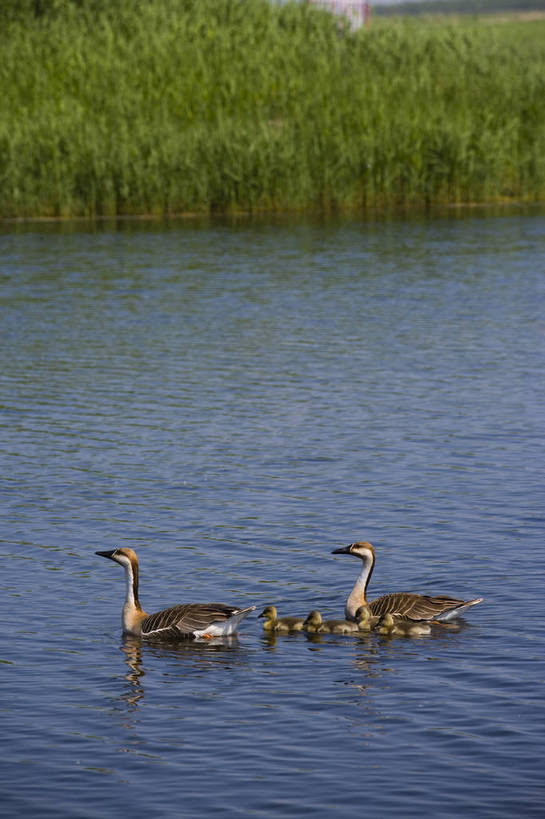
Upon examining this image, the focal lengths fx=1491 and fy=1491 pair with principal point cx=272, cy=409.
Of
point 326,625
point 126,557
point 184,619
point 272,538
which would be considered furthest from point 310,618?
point 272,538

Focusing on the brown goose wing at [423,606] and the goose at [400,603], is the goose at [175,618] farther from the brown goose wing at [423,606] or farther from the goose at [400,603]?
the brown goose wing at [423,606]

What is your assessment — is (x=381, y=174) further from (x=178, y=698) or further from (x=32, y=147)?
(x=178, y=698)

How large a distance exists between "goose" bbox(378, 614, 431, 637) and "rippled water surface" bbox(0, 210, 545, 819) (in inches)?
3.7

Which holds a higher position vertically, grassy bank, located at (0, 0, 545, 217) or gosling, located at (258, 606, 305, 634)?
grassy bank, located at (0, 0, 545, 217)

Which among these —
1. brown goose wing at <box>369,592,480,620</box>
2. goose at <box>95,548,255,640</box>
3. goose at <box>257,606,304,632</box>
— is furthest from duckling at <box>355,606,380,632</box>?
goose at <box>95,548,255,640</box>

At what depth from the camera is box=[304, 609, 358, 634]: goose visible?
495 inches

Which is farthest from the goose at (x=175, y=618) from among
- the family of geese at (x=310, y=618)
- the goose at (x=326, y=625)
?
the goose at (x=326, y=625)

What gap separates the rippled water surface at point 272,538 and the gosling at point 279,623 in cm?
11

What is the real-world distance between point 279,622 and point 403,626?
41.3 inches

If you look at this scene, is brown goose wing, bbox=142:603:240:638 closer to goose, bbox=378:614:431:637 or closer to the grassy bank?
goose, bbox=378:614:431:637

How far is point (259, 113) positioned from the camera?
149 ft

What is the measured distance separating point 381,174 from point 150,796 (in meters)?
36.2

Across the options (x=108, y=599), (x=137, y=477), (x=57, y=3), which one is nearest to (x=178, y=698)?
(x=108, y=599)

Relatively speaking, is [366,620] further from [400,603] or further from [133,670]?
[133,670]
